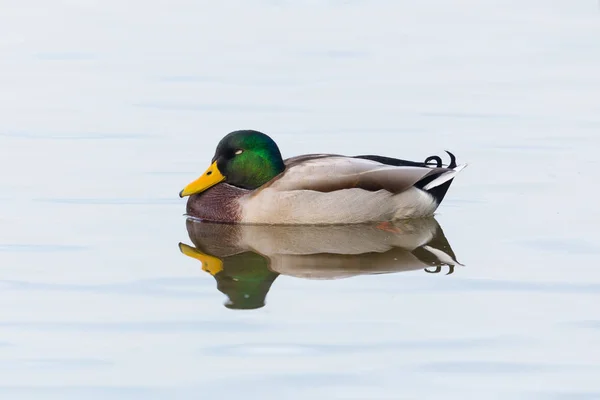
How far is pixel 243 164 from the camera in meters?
11.8

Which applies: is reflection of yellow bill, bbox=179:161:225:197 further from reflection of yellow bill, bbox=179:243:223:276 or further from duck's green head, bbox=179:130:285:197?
reflection of yellow bill, bbox=179:243:223:276

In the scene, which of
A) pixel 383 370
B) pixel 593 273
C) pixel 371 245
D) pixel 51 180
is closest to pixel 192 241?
pixel 371 245

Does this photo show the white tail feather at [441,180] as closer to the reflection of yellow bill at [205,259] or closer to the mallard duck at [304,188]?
the mallard duck at [304,188]

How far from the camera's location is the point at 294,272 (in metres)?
9.66

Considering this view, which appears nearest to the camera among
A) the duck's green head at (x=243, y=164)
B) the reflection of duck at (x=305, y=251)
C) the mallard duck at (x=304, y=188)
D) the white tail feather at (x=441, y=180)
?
the reflection of duck at (x=305, y=251)

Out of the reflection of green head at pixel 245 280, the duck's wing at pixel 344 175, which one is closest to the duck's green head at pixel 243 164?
the duck's wing at pixel 344 175

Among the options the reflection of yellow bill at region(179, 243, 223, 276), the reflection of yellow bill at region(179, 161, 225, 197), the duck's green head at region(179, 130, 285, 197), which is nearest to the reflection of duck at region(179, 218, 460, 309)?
the reflection of yellow bill at region(179, 243, 223, 276)

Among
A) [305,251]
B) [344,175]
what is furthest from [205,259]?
[344,175]

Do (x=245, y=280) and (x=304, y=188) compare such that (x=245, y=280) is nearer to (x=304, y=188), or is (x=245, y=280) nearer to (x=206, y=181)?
(x=304, y=188)

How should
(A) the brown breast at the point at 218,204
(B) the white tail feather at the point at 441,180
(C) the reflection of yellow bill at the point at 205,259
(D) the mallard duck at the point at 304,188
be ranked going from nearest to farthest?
1. (C) the reflection of yellow bill at the point at 205,259
2. (D) the mallard duck at the point at 304,188
3. (A) the brown breast at the point at 218,204
4. (B) the white tail feather at the point at 441,180

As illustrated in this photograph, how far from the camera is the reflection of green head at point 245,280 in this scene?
877 centimetres

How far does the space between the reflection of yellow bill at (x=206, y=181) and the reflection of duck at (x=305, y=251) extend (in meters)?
0.26

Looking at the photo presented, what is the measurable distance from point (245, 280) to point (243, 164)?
8.36 feet

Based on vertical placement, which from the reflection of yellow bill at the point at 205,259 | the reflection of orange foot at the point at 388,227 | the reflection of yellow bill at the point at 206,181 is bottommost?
the reflection of yellow bill at the point at 205,259
